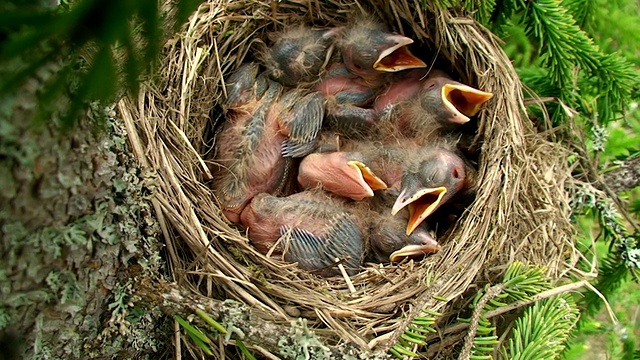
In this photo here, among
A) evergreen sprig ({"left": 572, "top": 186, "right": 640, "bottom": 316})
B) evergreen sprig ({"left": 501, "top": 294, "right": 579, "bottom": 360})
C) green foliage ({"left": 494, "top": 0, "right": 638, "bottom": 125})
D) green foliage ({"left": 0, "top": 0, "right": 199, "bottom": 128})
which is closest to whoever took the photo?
green foliage ({"left": 0, "top": 0, "right": 199, "bottom": 128})

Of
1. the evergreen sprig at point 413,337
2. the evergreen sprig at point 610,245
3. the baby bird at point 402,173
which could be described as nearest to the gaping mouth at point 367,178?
the baby bird at point 402,173

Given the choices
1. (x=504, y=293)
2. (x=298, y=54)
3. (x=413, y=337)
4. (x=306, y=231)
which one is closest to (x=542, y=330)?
(x=504, y=293)

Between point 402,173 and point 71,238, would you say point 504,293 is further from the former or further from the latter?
point 71,238

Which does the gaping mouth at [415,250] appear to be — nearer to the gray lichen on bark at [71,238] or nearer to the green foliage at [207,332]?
the green foliage at [207,332]

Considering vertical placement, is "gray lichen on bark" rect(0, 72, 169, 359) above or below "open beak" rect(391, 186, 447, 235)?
above

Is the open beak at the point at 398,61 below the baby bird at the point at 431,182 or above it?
above

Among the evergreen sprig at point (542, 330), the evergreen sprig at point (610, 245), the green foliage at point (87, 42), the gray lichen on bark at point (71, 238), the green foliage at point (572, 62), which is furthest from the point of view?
the evergreen sprig at point (610, 245)

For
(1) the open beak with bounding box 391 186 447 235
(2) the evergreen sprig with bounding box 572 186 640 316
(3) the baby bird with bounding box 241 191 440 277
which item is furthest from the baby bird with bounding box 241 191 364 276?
(2) the evergreen sprig with bounding box 572 186 640 316

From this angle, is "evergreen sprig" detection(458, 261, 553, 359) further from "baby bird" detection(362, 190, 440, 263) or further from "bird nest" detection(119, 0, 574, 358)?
"baby bird" detection(362, 190, 440, 263)
